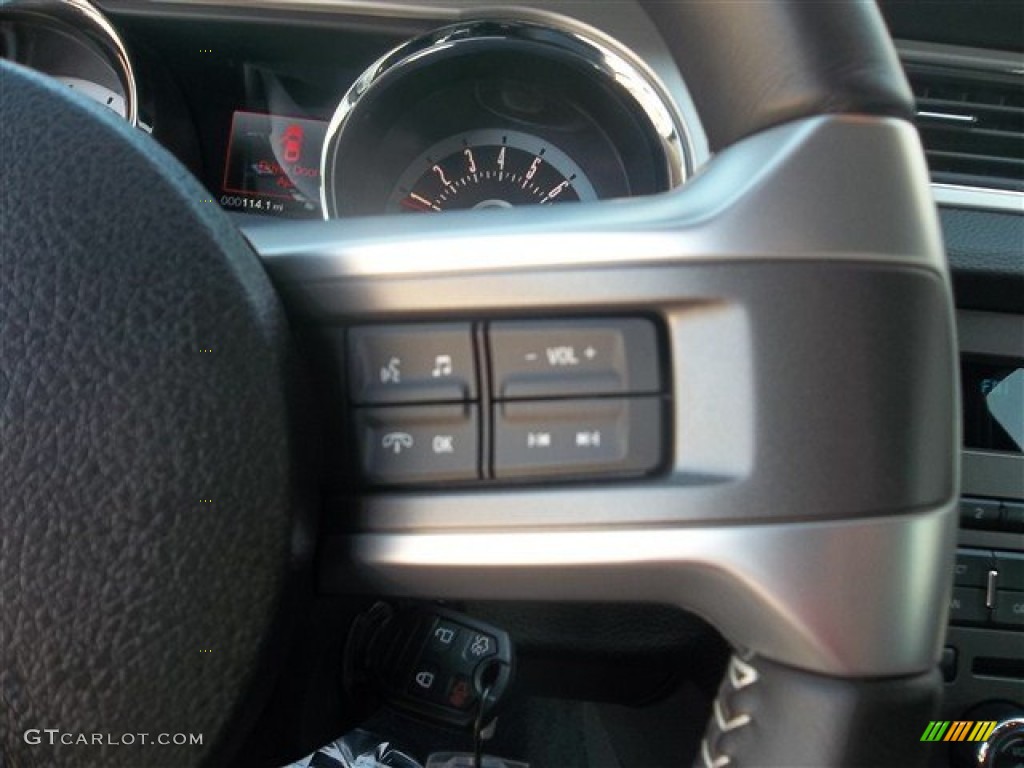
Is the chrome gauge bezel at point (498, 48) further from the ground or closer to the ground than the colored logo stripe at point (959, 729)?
further from the ground

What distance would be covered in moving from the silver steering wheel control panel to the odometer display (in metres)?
0.67

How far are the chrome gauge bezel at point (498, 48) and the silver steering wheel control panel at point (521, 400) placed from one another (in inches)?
22.0

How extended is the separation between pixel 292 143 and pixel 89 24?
10.1 inches

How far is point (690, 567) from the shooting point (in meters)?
0.60

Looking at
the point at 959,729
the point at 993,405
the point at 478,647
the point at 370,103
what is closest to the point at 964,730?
the point at 959,729

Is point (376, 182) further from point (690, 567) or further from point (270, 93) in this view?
point (690, 567)

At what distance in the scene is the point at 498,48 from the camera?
122 cm

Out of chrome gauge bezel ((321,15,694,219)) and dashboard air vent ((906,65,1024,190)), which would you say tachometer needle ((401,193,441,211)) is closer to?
chrome gauge bezel ((321,15,694,219))

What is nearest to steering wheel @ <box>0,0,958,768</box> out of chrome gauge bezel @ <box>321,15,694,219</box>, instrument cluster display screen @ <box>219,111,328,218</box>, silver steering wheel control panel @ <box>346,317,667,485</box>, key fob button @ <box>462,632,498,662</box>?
silver steering wheel control panel @ <box>346,317,667,485</box>

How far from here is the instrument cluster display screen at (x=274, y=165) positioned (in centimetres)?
129

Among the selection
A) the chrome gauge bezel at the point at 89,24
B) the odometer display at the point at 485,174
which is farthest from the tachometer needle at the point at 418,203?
the chrome gauge bezel at the point at 89,24

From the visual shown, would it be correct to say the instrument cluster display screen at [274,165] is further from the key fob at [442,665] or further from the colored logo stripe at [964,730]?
the colored logo stripe at [964,730]

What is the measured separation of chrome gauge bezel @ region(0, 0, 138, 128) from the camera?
1260 mm

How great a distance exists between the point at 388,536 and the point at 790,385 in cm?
24
